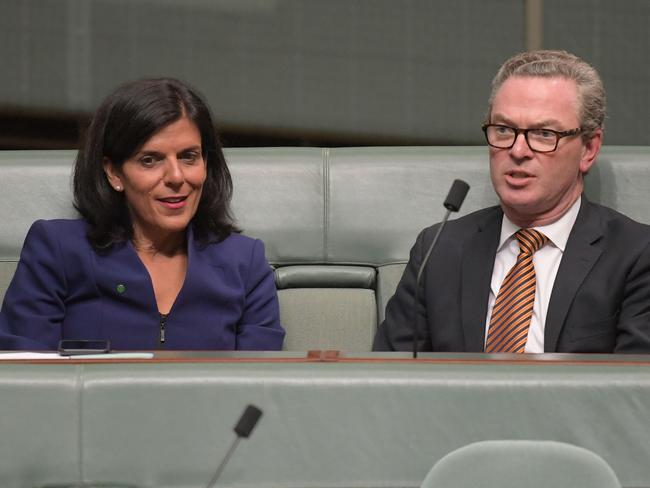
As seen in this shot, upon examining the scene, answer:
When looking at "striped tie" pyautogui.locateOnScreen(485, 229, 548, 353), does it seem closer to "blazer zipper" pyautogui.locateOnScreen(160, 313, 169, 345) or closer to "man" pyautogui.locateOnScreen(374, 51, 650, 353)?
"man" pyautogui.locateOnScreen(374, 51, 650, 353)

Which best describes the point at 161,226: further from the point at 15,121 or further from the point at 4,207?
the point at 15,121

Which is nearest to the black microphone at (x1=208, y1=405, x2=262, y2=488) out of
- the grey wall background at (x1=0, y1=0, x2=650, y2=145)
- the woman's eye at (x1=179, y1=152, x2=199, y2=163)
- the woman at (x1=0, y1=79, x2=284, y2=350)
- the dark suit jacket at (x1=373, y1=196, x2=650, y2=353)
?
the dark suit jacket at (x1=373, y1=196, x2=650, y2=353)

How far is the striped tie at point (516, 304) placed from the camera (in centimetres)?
189

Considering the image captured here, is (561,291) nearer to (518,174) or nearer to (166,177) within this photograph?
(518,174)

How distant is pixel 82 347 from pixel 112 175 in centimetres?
75

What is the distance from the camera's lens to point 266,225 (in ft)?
7.66

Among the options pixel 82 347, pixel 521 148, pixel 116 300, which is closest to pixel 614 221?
pixel 521 148

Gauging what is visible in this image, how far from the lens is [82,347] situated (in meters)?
1.40

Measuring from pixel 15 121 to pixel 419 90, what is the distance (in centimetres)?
113

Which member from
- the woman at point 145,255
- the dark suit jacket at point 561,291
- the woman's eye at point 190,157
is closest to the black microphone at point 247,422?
the dark suit jacket at point 561,291

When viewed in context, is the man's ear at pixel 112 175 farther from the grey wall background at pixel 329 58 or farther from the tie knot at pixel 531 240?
the grey wall background at pixel 329 58

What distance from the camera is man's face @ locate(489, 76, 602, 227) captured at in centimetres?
196

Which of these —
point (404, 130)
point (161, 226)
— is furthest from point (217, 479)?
point (404, 130)

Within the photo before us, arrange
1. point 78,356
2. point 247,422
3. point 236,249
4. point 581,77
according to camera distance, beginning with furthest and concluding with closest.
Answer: point 236,249
point 581,77
point 78,356
point 247,422
